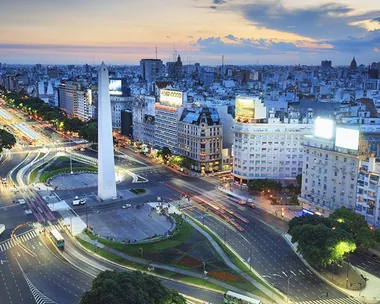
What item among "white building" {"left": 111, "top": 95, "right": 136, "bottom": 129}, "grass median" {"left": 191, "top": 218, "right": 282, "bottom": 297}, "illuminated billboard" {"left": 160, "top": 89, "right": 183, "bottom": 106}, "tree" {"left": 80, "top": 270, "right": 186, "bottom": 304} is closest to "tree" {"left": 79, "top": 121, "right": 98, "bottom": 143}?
"white building" {"left": 111, "top": 95, "right": 136, "bottom": 129}

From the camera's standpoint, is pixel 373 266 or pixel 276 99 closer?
pixel 373 266

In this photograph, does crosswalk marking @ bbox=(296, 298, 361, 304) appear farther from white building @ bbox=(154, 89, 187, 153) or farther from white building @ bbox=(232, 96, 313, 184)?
white building @ bbox=(154, 89, 187, 153)

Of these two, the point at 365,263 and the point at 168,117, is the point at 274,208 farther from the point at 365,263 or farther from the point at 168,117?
the point at 168,117

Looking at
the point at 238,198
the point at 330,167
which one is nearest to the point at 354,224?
the point at 330,167

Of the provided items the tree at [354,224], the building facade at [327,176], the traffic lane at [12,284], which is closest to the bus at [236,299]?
the tree at [354,224]

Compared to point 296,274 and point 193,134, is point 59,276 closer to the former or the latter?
point 296,274

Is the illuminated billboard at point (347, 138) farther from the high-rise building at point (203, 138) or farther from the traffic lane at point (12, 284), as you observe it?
the traffic lane at point (12, 284)

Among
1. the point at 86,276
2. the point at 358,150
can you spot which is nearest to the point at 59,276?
the point at 86,276
